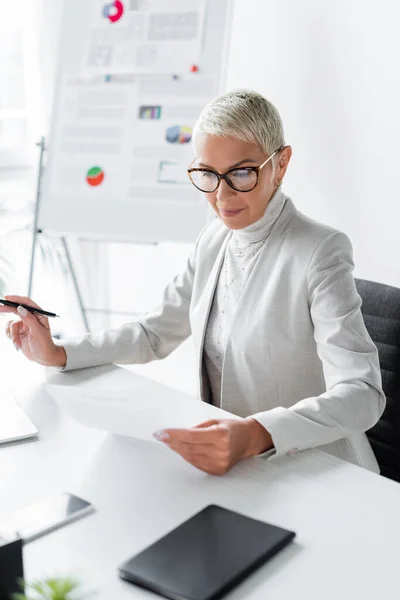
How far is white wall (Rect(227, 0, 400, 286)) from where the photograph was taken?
2.50 metres

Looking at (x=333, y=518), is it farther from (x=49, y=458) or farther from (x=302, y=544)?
(x=49, y=458)

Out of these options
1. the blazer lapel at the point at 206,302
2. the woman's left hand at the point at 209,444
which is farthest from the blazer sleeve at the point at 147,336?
the woman's left hand at the point at 209,444

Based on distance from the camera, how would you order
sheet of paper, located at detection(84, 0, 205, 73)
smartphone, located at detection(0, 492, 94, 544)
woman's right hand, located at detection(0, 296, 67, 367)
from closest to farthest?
smartphone, located at detection(0, 492, 94, 544)
woman's right hand, located at detection(0, 296, 67, 367)
sheet of paper, located at detection(84, 0, 205, 73)

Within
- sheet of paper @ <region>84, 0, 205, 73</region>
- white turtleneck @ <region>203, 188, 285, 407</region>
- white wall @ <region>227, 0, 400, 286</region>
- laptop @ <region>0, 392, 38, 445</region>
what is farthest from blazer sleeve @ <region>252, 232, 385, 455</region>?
sheet of paper @ <region>84, 0, 205, 73</region>

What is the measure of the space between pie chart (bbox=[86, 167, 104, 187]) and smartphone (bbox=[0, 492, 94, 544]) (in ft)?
6.26

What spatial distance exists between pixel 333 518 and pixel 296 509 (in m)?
0.05

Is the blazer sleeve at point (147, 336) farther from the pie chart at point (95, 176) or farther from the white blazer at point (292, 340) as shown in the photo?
the pie chart at point (95, 176)

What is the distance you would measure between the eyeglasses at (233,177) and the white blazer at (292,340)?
0.15 m

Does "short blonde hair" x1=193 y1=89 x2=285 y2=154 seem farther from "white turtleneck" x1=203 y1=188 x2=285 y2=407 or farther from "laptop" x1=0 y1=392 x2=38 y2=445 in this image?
"laptop" x1=0 y1=392 x2=38 y2=445

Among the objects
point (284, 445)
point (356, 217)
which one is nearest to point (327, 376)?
point (284, 445)

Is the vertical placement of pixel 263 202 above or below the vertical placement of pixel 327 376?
above

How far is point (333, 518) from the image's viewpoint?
1.01 m

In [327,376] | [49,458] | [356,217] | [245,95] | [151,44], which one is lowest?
[49,458]

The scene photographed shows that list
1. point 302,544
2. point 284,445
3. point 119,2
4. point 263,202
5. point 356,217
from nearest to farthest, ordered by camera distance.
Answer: point 302,544
point 284,445
point 263,202
point 356,217
point 119,2
